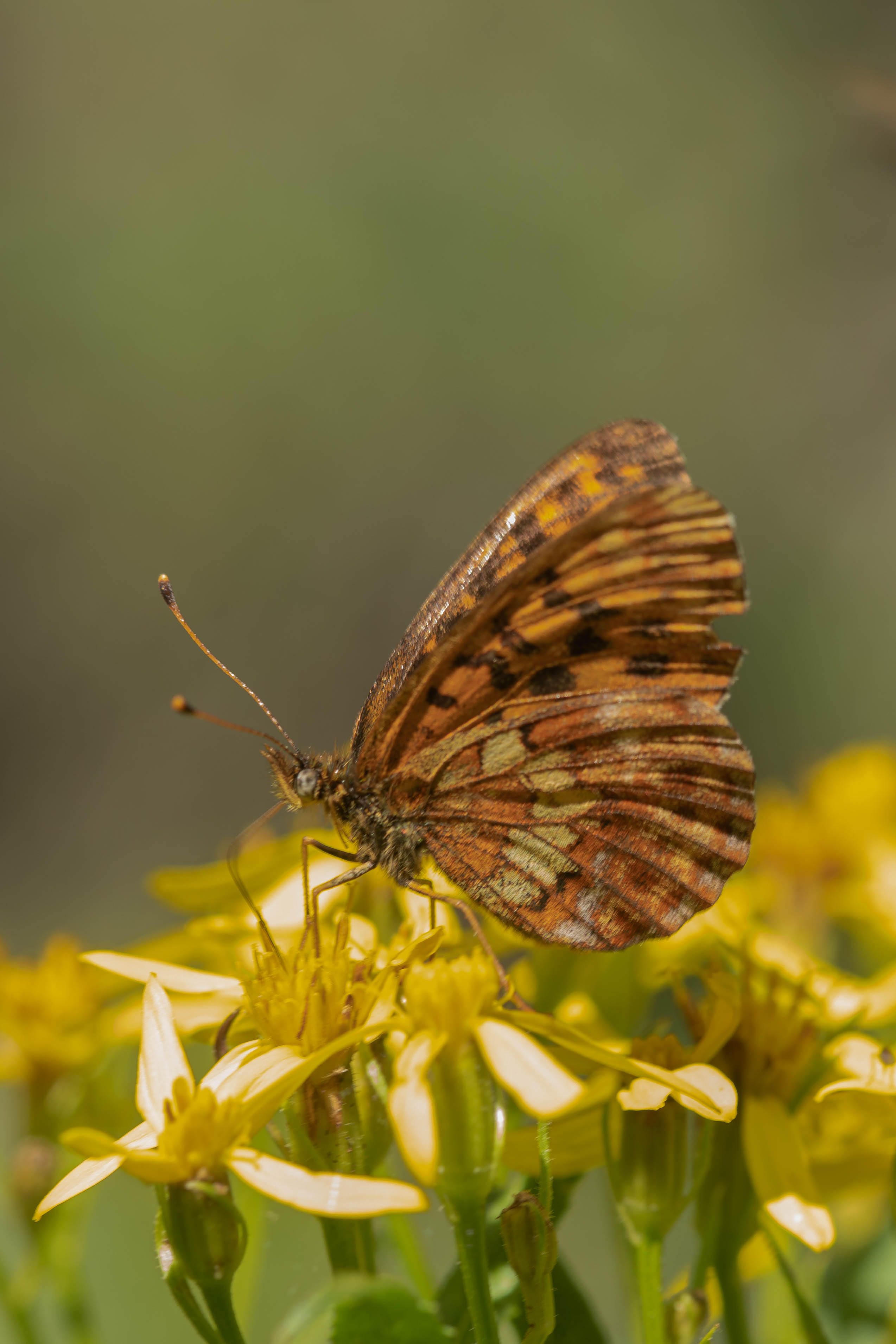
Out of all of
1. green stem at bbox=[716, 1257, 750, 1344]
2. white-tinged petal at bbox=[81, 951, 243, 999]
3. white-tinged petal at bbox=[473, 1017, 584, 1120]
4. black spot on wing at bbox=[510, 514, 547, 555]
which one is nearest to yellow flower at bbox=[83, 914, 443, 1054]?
white-tinged petal at bbox=[81, 951, 243, 999]

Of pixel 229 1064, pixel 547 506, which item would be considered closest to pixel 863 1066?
pixel 229 1064

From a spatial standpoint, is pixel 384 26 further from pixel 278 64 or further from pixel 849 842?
pixel 849 842

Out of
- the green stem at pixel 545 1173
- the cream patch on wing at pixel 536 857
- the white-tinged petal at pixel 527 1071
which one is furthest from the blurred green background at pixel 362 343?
the green stem at pixel 545 1173

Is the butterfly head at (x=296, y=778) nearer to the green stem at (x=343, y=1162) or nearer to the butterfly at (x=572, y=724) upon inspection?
the butterfly at (x=572, y=724)

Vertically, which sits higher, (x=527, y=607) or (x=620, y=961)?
(x=527, y=607)

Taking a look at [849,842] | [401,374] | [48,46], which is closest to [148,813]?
[401,374]

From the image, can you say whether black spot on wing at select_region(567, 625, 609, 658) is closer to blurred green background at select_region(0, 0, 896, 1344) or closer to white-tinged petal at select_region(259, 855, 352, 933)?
white-tinged petal at select_region(259, 855, 352, 933)

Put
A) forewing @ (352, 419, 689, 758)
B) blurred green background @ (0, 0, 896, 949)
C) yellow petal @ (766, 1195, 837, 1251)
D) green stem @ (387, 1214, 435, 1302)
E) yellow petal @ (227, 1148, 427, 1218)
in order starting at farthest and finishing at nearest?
1. blurred green background @ (0, 0, 896, 949)
2. forewing @ (352, 419, 689, 758)
3. green stem @ (387, 1214, 435, 1302)
4. yellow petal @ (766, 1195, 837, 1251)
5. yellow petal @ (227, 1148, 427, 1218)
